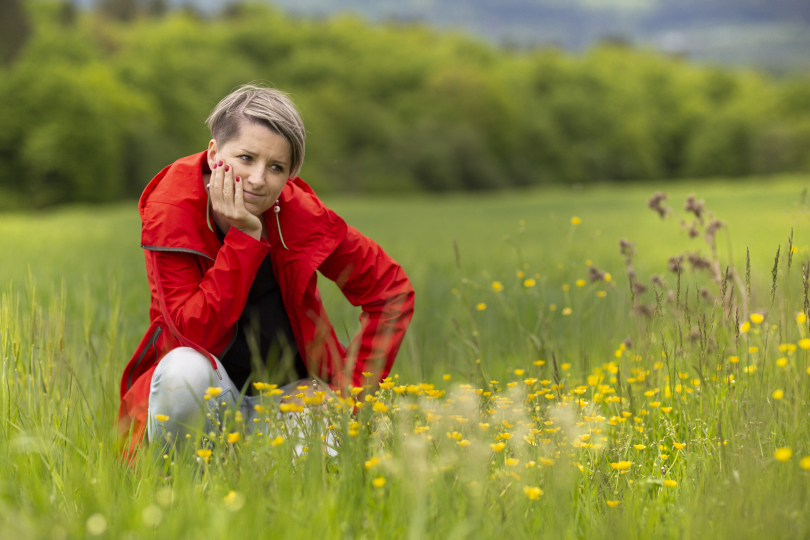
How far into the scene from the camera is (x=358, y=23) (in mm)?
91625

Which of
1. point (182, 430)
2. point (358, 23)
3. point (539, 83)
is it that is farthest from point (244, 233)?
point (358, 23)

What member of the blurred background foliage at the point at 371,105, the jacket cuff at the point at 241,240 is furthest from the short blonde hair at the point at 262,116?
the blurred background foliage at the point at 371,105

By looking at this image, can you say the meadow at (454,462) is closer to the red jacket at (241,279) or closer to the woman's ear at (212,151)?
the red jacket at (241,279)

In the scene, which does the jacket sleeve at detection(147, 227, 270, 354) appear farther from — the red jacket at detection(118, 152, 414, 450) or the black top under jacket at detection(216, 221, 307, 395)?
the black top under jacket at detection(216, 221, 307, 395)

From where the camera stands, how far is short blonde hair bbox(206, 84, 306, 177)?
8.06 feet

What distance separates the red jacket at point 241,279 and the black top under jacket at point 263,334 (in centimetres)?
6

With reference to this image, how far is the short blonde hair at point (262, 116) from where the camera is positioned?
2.46m

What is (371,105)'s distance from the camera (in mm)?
71375

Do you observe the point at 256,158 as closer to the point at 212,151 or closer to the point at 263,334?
the point at 212,151

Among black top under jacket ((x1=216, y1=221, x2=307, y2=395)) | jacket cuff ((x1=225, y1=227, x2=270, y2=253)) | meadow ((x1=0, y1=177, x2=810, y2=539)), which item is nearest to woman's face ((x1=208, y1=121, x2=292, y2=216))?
jacket cuff ((x1=225, y1=227, x2=270, y2=253))

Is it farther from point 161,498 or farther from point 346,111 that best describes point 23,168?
point 161,498

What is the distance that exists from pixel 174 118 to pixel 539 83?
151 ft

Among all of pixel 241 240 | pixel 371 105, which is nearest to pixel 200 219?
pixel 241 240

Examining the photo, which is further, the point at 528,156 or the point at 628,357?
the point at 528,156
